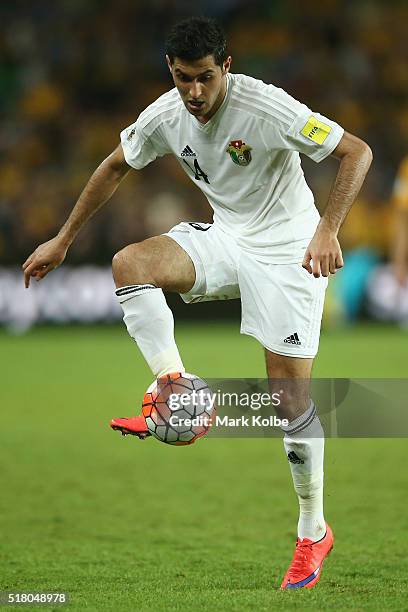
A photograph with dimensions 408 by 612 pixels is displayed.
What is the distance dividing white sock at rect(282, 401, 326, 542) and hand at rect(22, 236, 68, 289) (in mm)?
1185

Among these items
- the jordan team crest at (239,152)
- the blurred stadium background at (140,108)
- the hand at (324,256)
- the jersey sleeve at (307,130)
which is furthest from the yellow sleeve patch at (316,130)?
the blurred stadium background at (140,108)

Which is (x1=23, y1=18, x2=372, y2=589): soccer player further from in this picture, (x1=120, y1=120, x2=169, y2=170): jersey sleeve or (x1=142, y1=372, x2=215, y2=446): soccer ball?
(x1=142, y1=372, x2=215, y2=446): soccer ball

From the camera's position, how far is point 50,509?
19.5 ft

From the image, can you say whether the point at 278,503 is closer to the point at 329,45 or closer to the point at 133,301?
the point at 133,301

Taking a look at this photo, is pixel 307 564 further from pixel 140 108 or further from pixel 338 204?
pixel 140 108

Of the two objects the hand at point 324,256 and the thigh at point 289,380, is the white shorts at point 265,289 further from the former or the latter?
the hand at point 324,256

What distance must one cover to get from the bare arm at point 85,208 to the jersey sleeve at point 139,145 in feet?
0.14

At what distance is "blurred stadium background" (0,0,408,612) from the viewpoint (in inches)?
185

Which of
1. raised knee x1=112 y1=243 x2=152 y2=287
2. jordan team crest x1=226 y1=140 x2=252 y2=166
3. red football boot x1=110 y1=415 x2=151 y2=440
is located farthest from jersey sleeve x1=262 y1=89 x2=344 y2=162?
red football boot x1=110 y1=415 x2=151 y2=440

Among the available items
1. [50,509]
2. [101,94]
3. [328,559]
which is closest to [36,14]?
[101,94]

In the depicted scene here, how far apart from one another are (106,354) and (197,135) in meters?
8.91

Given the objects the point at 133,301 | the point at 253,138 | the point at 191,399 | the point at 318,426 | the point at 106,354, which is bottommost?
the point at 106,354

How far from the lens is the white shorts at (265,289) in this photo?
171 inches

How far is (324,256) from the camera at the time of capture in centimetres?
387
